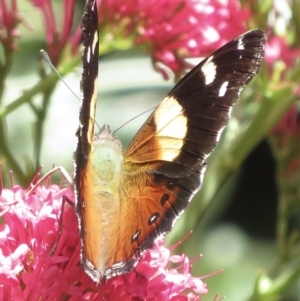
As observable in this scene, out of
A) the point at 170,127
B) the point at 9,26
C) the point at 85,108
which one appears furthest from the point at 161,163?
the point at 9,26

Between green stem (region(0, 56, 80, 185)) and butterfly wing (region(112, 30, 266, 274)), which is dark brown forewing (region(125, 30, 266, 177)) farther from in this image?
green stem (region(0, 56, 80, 185))

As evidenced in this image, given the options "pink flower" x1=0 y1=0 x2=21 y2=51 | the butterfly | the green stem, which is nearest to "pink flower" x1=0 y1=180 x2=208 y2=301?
the butterfly

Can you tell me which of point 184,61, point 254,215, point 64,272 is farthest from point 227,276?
point 64,272

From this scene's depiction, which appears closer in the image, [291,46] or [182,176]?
[182,176]

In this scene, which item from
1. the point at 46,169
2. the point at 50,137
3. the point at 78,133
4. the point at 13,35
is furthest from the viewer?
the point at 50,137

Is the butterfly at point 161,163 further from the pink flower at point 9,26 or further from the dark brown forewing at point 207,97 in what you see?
the pink flower at point 9,26

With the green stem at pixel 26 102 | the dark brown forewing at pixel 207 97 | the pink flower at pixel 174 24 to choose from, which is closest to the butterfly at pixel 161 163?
the dark brown forewing at pixel 207 97

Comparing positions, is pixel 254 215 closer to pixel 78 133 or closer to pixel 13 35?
pixel 13 35
